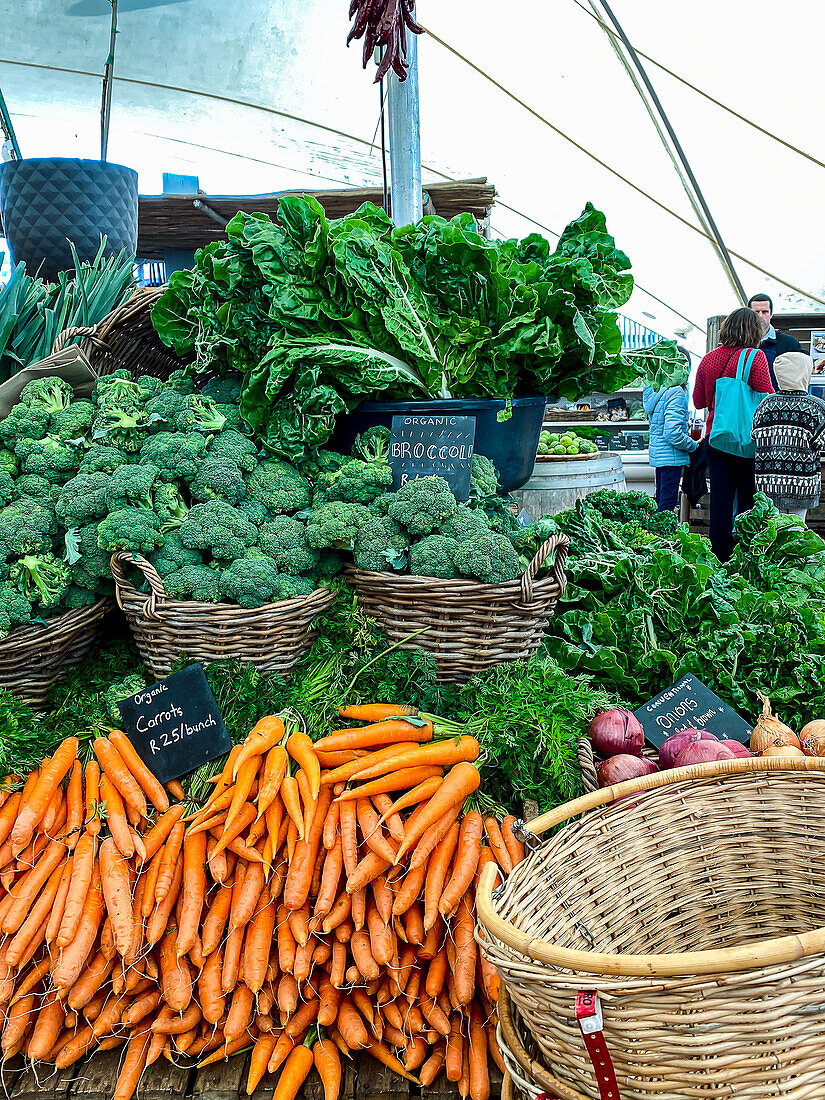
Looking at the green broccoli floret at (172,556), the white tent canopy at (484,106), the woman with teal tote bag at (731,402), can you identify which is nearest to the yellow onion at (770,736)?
the green broccoli floret at (172,556)

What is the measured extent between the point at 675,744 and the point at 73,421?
1482mm

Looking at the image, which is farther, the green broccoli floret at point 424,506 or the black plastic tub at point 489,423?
the black plastic tub at point 489,423

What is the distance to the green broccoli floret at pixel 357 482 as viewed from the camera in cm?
172

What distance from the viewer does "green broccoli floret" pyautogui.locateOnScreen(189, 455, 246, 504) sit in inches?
66.7

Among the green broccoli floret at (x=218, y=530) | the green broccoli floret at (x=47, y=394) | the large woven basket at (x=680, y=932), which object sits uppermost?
the green broccoli floret at (x=47, y=394)

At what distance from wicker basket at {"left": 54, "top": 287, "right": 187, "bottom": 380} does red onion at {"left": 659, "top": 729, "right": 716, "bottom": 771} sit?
1.63 metres

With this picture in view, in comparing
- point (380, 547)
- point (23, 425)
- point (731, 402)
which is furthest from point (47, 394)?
point (731, 402)

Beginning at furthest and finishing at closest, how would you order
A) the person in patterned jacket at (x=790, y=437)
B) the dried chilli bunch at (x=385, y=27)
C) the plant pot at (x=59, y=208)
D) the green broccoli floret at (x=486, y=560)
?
the person in patterned jacket at (x=790, y=437)
the plant pot at (x=59, y=208)
the dried chilli bunch at (x=385, y=27)
the green broccoli floret at (x=486, y=560)

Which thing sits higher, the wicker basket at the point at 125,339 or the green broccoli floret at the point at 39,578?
the wicker basket at the point at 125,339

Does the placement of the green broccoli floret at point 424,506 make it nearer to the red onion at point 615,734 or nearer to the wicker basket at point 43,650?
the red onion at point 615,734

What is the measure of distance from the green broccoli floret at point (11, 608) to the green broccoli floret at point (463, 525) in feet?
2.81

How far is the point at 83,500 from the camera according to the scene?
5.40ft

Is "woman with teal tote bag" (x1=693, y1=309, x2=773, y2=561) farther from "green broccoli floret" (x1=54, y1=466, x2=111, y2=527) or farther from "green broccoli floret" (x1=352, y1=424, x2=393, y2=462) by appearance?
"green broccoli floret" (x1=54, y1=466, x2=111, y2=527)

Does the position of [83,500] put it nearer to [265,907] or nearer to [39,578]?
[39,578]
